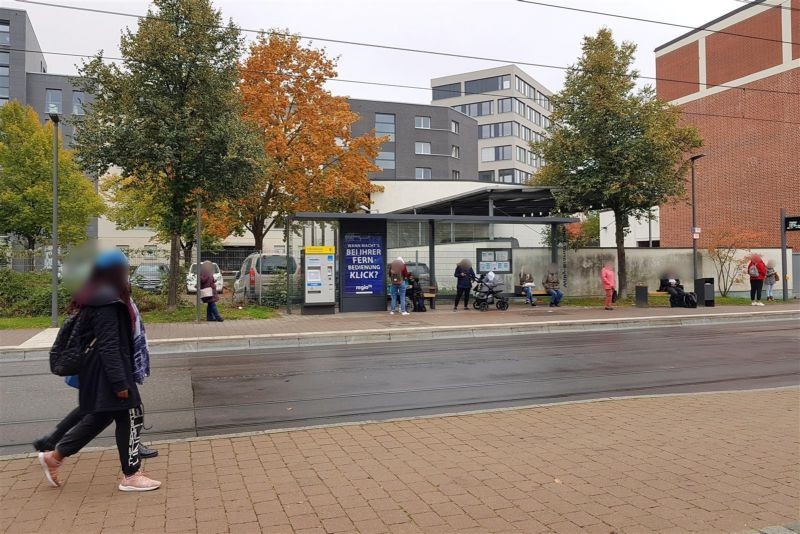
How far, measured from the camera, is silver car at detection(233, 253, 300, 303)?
1970 centimetres

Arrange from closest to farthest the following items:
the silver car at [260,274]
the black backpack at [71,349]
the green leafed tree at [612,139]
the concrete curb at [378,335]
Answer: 1. the black backpack at [71,349]
2. the concrete curb at [378,335]
3. the silver car at [260,274]
4. the green leafed tree at [612,139]

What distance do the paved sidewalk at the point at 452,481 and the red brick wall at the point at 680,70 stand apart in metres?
40.0

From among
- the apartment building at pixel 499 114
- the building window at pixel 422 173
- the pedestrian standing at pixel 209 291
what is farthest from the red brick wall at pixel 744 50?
the apartment building at pixel 499 114

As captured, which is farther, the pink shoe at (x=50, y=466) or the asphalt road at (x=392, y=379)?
the asphalt road at (x=392, y=379)

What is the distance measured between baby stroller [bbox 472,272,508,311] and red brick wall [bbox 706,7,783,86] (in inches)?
991

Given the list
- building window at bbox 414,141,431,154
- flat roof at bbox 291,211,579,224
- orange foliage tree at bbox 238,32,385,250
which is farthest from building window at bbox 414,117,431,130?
flat roof at bbox 291,211,579,224

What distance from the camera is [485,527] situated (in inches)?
143

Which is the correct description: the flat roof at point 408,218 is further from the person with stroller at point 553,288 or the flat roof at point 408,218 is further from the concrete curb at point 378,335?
the concrete curb at point 378,335

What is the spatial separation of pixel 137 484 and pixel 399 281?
1365cm

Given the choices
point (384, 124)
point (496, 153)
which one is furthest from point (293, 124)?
point (496, 153)

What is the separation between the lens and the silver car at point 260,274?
776 inches

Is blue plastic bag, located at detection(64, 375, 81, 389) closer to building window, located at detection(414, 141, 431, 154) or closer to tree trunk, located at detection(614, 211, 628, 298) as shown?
tree trunk, located at detection(614, 211, 628, 298)

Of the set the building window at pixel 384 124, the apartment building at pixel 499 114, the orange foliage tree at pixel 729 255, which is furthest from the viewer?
the apartment building at pixel 499 114

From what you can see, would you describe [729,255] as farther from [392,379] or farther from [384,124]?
[384,124]
